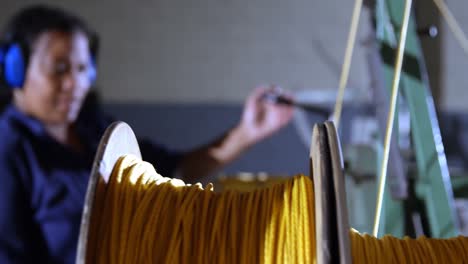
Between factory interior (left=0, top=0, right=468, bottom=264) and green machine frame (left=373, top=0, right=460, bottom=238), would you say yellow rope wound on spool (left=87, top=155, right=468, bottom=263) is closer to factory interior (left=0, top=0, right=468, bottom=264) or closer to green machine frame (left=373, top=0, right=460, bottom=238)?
factory interior (left=0, top=0, right=468, bottom=264)

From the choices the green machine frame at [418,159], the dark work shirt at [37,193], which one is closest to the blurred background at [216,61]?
the dark work shirt at [37,193]

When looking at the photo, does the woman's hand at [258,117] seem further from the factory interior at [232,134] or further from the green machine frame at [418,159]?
the green machine frame at [418,159]

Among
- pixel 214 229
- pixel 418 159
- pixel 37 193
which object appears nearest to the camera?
pixel 214 229

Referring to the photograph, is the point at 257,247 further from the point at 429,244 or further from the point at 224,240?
the point at 429,244

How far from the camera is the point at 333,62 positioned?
10.4ft

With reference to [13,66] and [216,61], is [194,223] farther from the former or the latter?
[216,61]

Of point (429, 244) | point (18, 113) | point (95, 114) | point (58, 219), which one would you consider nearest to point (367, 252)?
point (429, 244)

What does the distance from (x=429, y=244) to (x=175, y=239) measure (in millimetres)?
262

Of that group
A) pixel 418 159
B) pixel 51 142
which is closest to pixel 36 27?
pixel 51 142

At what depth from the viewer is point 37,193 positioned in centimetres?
192

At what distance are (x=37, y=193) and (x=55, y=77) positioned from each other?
0.49 metres

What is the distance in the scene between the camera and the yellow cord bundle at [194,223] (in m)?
0.63

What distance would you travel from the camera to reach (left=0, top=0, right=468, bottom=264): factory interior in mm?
645

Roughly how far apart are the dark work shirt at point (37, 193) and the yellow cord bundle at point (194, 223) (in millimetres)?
1281
